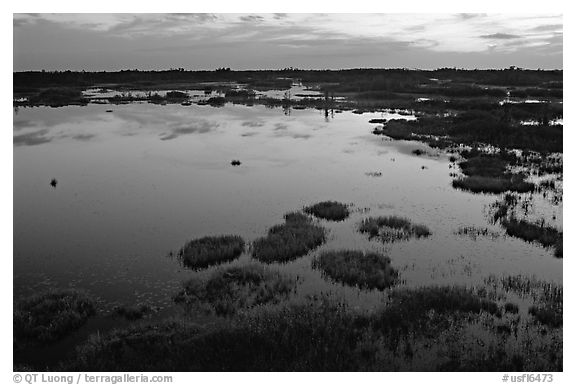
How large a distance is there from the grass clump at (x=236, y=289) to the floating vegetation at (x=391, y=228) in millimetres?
6078

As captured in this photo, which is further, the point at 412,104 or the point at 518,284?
the point at 412,104

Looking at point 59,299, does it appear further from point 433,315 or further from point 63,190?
point 63,190

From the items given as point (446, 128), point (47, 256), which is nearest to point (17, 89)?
point (446, 128)

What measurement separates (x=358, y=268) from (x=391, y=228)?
519 centimetres

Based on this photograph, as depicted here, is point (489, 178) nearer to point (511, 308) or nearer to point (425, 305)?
point (511, 308)

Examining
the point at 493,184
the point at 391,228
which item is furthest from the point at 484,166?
the point at 391,228

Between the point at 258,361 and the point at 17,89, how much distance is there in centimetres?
10680

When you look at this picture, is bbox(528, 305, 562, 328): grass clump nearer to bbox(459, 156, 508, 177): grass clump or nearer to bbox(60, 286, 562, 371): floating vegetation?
bbox(60, 286, 562, 371): floating vegetation

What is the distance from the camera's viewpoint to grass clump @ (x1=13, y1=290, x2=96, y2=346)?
41.7 feet

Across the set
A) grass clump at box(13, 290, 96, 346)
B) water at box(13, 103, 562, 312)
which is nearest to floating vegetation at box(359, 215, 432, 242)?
water at box(13, 103, 562, 312)

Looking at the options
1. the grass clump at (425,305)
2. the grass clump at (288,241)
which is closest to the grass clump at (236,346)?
the grass clump at (425,305)

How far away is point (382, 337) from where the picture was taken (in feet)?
40.9

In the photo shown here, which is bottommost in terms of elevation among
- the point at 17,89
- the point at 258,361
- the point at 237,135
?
the point at 258,361

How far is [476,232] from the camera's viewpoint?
20656 millimetres
